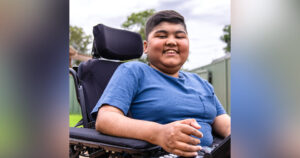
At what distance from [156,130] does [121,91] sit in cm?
30

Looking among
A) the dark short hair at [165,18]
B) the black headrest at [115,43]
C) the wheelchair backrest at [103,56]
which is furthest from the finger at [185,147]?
the black headrest at [115,43]

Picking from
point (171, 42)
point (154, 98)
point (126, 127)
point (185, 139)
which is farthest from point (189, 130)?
point (171, 42)

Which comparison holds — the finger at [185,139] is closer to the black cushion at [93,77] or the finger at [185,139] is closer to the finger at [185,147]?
the finger at [185,147]

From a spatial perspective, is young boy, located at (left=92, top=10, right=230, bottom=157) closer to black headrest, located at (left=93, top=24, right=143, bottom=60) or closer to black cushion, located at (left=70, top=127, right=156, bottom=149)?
black cushion, located at (left=70, top=127, right=156, bottom=149)

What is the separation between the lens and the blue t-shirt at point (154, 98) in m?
1.15

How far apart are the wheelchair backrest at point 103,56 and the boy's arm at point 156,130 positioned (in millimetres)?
624

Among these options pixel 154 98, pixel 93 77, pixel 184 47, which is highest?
pixel 184 47

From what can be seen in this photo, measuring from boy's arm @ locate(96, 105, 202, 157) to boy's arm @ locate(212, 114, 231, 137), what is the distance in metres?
0.61

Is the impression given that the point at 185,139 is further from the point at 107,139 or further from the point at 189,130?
the point at 107,139

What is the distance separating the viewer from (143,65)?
1.33 m

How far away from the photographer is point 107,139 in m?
1.00
